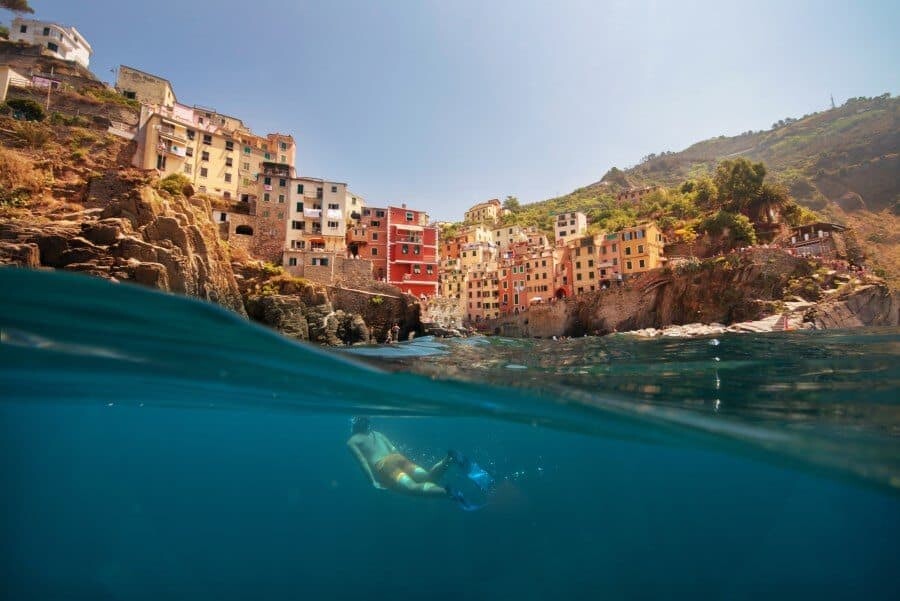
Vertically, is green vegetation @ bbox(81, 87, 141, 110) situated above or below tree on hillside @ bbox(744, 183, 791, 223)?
above

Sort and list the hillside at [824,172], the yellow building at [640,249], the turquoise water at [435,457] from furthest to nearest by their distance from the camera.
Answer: the hillside at [824,172] < the yellow building at [640,249] < the turquoise water at [435,457]

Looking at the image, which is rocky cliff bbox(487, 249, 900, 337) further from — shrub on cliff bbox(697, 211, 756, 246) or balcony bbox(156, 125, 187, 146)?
balcony bbox(156, 125, 187, 146)

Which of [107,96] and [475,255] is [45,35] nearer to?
[107,96]

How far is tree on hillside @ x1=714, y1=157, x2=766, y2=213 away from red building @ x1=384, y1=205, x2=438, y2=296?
32570 millimetres

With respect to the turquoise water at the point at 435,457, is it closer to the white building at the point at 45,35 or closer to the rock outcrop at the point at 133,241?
the rock outcrop at the point at 133,241

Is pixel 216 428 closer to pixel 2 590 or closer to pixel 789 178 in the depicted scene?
pixel 2 590

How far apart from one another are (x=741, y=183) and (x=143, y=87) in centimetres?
6693

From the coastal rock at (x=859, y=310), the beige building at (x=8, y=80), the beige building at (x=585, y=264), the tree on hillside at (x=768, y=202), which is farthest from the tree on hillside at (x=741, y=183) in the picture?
the beige building at (x=8, y=80)

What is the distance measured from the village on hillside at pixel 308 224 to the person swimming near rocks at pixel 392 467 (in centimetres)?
2728

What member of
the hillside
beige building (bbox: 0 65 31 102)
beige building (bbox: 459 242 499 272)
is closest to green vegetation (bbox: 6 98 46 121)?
beige building (bbox: 0 65 31 102)

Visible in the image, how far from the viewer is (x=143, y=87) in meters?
50.5

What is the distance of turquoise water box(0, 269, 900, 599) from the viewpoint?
700 cm

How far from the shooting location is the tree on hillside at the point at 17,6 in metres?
48.2

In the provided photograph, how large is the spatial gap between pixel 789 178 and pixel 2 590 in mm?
102095
